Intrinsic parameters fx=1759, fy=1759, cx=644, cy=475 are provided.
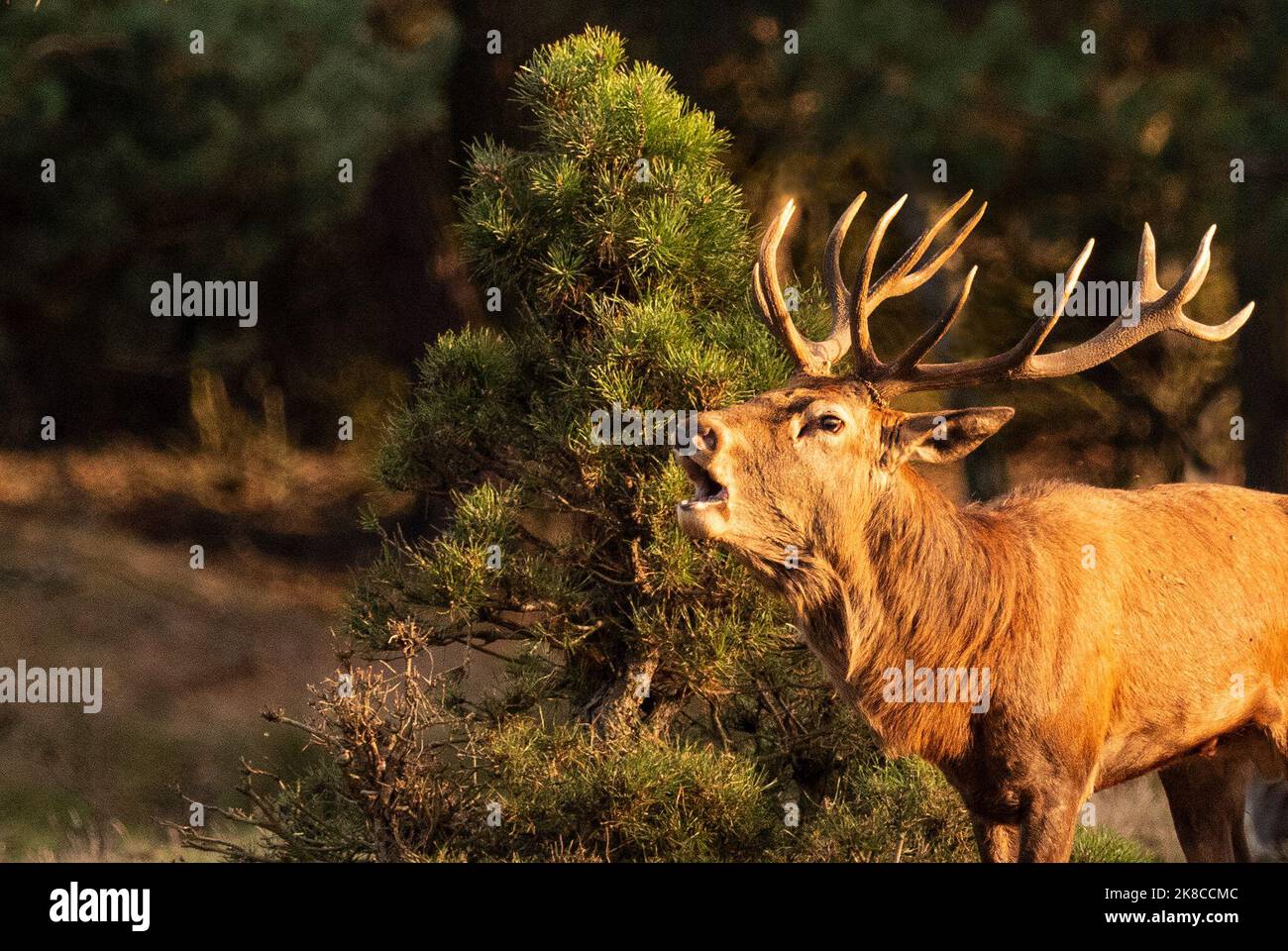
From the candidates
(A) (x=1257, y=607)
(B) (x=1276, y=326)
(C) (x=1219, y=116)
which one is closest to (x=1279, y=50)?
(C) (x=1219, y=116)

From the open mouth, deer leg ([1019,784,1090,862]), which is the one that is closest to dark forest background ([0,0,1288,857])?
the open mouth

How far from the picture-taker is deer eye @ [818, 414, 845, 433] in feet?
17.6

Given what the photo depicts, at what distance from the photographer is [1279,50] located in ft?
29.0

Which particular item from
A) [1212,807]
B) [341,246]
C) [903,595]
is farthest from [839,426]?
[341,246]

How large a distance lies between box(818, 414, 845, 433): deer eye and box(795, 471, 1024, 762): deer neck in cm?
31

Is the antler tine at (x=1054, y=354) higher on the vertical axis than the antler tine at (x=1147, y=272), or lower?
lower

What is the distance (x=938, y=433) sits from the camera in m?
5.43

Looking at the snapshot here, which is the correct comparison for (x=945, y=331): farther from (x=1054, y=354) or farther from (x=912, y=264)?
(x=912, y=264)

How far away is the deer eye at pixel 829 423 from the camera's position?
211 inches

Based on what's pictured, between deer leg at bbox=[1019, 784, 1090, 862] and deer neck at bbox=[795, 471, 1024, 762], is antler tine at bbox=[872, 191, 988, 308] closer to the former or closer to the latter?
deer neck at bbox=[795, 471, 1024, 762]

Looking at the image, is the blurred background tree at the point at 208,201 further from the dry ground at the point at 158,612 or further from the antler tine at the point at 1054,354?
the antler tine at the point at 1054,354

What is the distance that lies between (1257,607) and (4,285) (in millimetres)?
9804

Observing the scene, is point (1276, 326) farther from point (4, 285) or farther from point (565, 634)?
point (4, 285)

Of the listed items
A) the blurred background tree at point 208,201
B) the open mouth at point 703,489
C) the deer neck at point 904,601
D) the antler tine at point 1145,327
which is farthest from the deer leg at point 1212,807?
the blurred background tree at point 208,201
